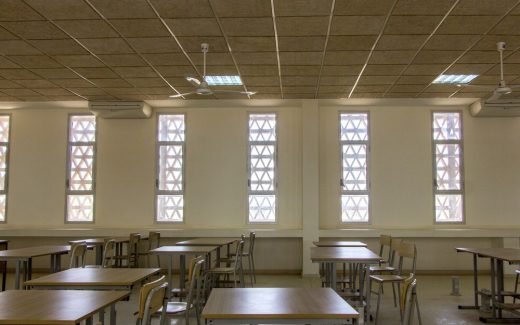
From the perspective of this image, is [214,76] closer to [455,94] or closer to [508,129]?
[455,94]

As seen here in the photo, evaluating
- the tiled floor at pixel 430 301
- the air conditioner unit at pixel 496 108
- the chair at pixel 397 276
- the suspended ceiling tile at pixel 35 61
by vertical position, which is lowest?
the tiled floor at pixel 430 301

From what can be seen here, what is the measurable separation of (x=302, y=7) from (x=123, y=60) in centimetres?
294

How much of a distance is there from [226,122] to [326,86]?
2471mm

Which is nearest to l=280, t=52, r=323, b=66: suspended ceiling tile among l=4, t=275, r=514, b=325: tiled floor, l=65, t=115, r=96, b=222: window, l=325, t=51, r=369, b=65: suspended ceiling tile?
l=325, t=51, r=369, b=65: suspended ceiling tile

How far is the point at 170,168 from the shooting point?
9859mm

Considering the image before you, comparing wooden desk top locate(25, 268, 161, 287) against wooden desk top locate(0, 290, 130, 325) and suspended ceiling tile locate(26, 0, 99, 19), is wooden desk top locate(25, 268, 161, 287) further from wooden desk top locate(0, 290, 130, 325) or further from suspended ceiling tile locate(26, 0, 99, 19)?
suspended ceiling tile locate(26, 0, 99, 19)

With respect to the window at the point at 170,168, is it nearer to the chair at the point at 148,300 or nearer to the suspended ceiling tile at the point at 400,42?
the suspended ceiling tile at the point at 400,42

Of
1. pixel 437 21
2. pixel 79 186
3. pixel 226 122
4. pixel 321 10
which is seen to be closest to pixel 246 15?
pixel 321 10

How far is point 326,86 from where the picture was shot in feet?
27.0

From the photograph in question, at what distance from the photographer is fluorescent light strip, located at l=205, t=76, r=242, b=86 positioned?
25.2ft

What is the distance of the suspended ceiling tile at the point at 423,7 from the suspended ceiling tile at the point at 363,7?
118 millimetres

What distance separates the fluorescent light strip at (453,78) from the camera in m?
7.53

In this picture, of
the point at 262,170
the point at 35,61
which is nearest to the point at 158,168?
the point at 262,170

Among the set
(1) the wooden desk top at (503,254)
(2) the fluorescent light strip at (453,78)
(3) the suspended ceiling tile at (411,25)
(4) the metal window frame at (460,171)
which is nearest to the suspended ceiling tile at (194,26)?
(3) the suspended ceiling tile at (411,25)
